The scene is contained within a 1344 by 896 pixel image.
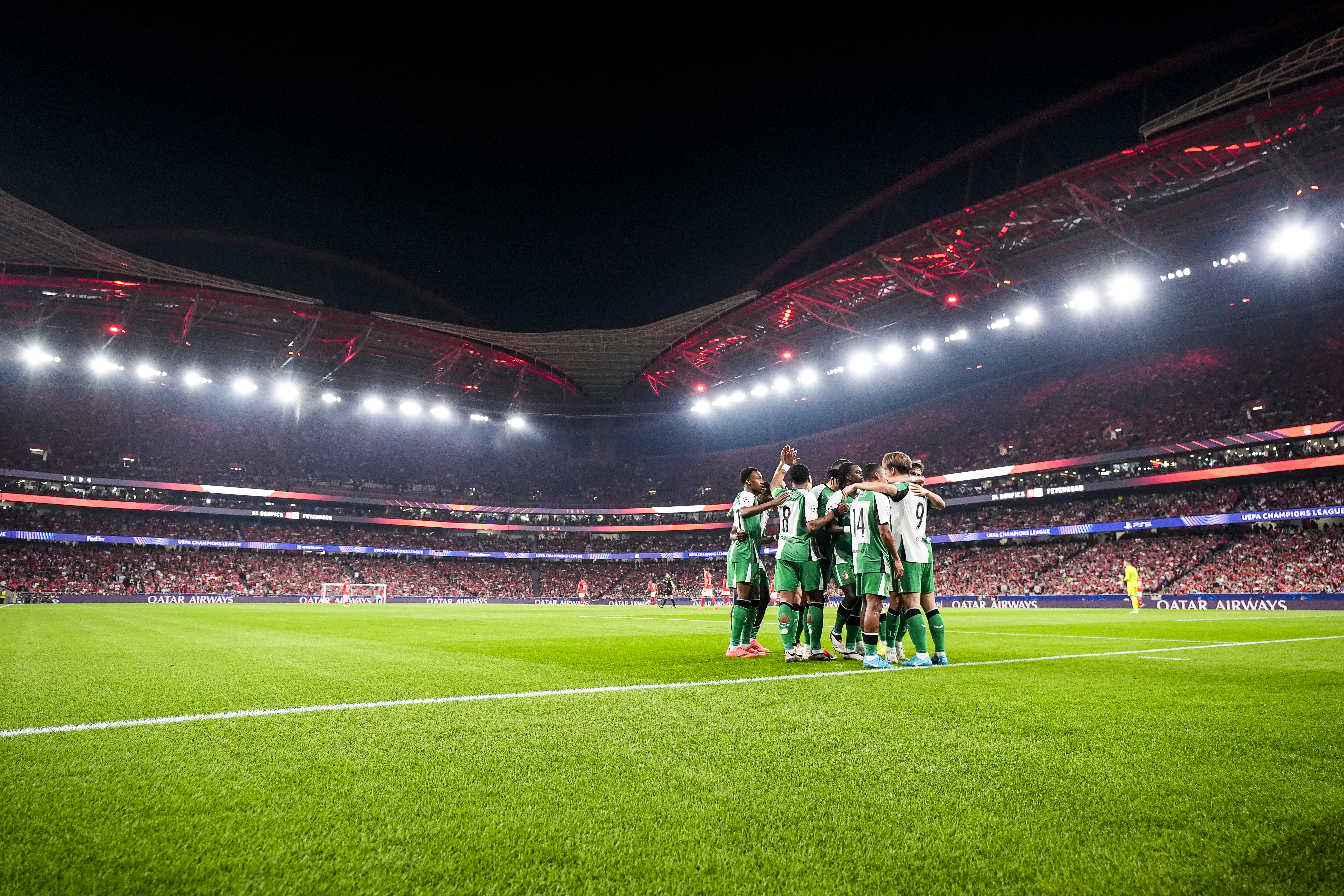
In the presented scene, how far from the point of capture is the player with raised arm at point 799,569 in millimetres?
7430

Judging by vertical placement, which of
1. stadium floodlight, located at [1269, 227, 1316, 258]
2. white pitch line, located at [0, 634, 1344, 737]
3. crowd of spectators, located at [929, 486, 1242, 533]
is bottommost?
white pitch line, located at [0, 634, 1344, 737]

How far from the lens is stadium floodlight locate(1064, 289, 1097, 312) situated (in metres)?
35.6

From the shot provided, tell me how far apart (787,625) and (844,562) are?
100 centimetres

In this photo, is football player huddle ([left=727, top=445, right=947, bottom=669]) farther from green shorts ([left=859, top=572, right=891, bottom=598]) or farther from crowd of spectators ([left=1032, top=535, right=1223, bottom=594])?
crowd of spectators ([left=1032, top=535, right=1223, bottom=594])

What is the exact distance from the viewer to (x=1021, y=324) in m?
41.6

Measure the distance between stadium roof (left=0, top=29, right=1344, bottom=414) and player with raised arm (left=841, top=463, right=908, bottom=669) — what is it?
25.4 metres

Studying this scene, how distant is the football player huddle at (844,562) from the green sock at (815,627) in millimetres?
11

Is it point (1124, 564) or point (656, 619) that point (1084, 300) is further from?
point (656, 619)

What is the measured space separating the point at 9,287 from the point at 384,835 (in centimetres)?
4682

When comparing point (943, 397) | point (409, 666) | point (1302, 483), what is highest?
point (943, 397)

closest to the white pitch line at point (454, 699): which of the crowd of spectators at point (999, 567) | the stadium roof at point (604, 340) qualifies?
the crowd of spectators at point (999, 567)

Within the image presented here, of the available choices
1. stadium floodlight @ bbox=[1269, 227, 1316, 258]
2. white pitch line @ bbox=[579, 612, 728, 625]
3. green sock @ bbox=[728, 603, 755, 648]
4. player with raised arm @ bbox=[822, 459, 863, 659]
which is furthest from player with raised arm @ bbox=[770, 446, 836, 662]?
stadium floodlight @ bbox=[1269, 227, 1316, 258]

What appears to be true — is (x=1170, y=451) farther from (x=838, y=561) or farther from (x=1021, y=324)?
(x=838, y=561)

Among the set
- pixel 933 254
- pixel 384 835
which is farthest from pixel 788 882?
pixel 933 254
